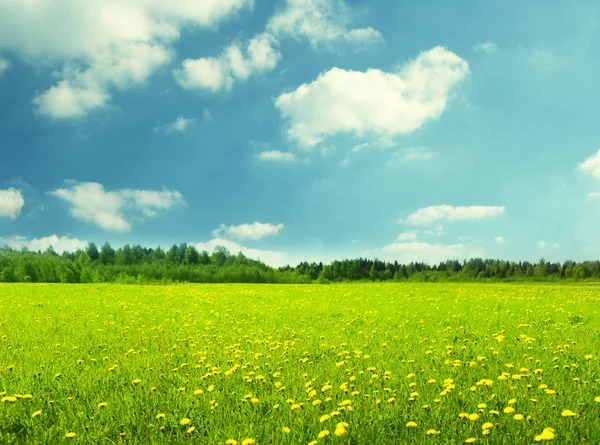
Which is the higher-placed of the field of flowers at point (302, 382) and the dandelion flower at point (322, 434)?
the dandelion flower at point (322, 434)

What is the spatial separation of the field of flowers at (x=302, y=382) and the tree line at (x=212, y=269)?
56.9 metres

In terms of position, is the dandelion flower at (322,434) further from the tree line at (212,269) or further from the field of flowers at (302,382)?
the tree line at (212,269)

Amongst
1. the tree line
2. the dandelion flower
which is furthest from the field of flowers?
the tree line

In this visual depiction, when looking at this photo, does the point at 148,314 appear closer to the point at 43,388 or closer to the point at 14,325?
the point at 14,325

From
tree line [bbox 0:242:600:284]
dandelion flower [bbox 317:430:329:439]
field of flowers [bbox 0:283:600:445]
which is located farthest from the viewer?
tree line [bbox 0:242:600:284]

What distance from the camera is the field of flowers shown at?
4801 mm

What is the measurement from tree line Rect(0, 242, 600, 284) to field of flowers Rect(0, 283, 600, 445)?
56.9 meters

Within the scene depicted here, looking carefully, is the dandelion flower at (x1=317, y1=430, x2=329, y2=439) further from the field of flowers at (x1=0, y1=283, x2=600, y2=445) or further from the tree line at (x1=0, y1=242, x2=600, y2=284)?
the tree line at (x1=0, y1=242, x2=600, y2=284)

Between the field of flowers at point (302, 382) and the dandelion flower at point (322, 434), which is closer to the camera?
the dandelion flower at point (322, 434)

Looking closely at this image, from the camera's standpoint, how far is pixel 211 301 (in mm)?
20234

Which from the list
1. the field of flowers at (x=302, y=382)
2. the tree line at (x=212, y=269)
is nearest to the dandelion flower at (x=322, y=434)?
the field of flowers at (x=302, y=382)

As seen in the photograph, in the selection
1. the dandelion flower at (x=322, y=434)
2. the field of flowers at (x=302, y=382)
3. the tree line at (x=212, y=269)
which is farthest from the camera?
the tree line at (x=212, y=269)

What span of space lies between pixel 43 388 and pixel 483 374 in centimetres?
667

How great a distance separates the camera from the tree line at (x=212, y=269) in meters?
79.7
